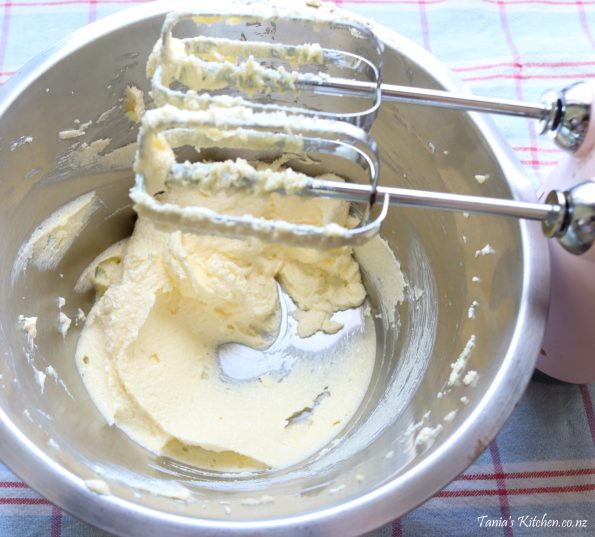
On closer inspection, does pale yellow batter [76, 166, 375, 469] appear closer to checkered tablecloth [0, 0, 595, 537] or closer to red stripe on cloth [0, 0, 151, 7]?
checkered tablecloth [0, 0, 595, 537]

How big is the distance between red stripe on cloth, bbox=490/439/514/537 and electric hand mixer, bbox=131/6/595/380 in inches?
7.4

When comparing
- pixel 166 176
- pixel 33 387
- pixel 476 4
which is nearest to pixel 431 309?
pixel 166 176

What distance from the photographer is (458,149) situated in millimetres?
882

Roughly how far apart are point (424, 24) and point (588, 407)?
81 centimetres

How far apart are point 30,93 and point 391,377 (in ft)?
2.16

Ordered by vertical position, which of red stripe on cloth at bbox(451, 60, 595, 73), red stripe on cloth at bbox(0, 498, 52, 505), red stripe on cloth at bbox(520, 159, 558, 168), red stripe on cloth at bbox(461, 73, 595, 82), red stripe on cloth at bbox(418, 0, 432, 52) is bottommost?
red stripe on cloth at bbox(0, 498, 52, 505)

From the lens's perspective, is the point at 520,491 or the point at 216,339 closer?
the point at 520,491

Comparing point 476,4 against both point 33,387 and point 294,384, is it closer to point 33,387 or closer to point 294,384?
point 294,384

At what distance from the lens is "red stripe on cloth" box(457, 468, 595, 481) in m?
0.94

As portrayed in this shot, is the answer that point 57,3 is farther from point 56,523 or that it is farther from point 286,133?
point 56,523

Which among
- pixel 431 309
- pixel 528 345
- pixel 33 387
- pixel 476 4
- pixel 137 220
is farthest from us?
pixel 476 4

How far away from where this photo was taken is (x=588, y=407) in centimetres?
100

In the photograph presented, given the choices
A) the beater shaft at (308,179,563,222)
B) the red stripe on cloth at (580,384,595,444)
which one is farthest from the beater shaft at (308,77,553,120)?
the red stripe on cloth at (580,384,595,444)

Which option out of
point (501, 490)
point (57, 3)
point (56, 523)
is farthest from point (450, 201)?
point (57, 3)
